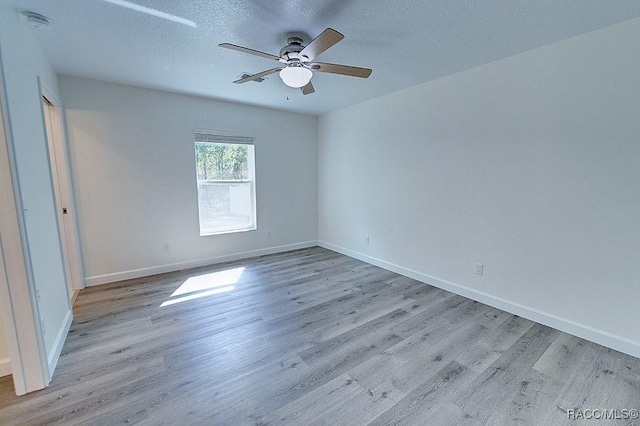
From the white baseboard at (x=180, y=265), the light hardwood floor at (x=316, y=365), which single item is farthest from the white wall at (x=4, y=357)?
the white baseboard at (x=180, y=265)

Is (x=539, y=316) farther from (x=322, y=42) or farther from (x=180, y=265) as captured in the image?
(x=180, y=265)

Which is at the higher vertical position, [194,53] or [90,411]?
[194,53]

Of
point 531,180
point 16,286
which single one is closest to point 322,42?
point 531,180

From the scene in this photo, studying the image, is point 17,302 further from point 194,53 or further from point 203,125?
point 203,125

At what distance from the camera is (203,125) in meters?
3.79

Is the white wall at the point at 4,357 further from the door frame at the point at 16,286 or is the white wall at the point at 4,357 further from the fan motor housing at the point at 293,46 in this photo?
the fan motor housing at the point at 293,46

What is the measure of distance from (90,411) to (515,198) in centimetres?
352

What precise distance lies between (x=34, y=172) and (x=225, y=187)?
2.32 m

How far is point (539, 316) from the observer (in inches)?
97.0

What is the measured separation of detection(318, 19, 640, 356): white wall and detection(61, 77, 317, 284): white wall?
2.01 m

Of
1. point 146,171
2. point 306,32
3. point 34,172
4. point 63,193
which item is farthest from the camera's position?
point 146,171

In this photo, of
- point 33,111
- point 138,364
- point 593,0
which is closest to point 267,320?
point 138,364

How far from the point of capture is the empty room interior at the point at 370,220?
1.65 metres

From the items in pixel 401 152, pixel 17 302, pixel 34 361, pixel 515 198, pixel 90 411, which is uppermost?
pixel 401 152
